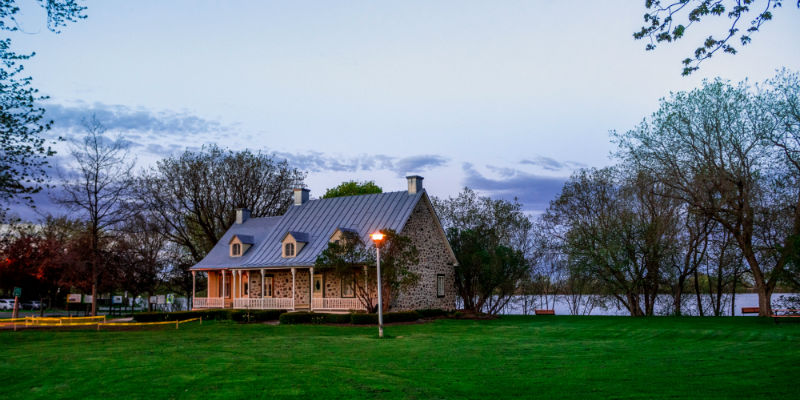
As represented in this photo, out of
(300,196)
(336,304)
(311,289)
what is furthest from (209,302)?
(336,304)

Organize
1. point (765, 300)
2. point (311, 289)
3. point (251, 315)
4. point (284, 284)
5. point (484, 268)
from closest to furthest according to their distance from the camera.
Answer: point (765, 300), point (251, 315), point (311, 289), point (284, 284), point (484, 268)

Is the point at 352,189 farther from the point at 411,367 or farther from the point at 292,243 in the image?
the point at 411,367

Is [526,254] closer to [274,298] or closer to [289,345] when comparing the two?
[274,298]

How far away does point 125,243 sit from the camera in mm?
37812

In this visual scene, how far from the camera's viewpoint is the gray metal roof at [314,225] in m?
30.3

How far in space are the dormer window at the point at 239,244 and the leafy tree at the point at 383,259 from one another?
8.46 metres

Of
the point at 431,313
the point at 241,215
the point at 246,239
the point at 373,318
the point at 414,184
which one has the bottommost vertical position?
the point at 431,313

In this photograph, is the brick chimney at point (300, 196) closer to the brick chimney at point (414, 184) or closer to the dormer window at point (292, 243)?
the dormer window at point (292, 243)

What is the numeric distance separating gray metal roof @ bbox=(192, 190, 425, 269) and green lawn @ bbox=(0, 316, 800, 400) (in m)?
12.9

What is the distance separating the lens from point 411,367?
35.8ft

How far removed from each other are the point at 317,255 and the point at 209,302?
7.99 meters

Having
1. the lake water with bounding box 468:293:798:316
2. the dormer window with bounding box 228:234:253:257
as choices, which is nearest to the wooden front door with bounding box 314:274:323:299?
the dormer window with bounding box 228:234:253:257

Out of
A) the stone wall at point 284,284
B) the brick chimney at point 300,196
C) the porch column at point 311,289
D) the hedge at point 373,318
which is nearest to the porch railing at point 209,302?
the stone wall at point 284,284

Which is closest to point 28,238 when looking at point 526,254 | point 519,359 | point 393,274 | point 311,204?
point 311,204
